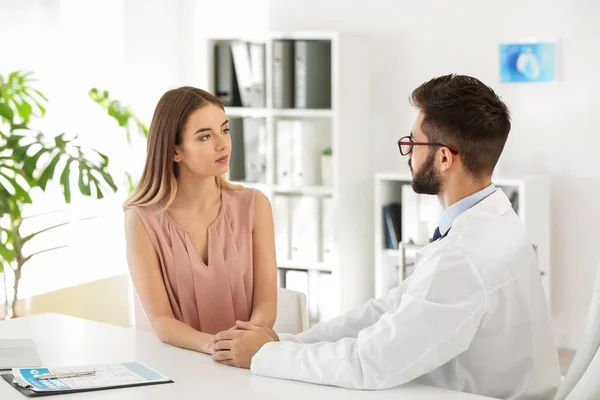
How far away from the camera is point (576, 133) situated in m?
4.45

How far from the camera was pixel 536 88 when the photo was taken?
14.8 feet

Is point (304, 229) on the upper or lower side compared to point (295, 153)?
lower

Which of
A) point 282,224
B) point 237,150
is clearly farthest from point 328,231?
point 237,150

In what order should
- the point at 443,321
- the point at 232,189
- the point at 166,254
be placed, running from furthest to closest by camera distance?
the point at 232,189 < the point at 166,254 < the point at 443,321

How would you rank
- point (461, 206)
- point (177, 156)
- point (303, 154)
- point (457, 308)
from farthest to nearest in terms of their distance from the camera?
point (303, 154) → point (177, 156) → point (461, 206) → point (457, 308)

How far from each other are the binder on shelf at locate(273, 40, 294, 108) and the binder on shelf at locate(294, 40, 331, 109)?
1.5 inches

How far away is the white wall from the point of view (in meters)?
4.41

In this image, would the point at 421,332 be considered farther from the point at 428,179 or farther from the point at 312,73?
the point at 312,73

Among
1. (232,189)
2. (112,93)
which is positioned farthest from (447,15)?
(232,189)

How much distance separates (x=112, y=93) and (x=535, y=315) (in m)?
3.83

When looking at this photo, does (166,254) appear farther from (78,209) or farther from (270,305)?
→ (78,209)

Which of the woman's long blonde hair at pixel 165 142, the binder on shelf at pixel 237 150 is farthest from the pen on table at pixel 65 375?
the binder on shelf at pixel 237 150

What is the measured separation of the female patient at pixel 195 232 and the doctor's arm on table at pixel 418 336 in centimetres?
73

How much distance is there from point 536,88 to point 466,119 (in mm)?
2645
